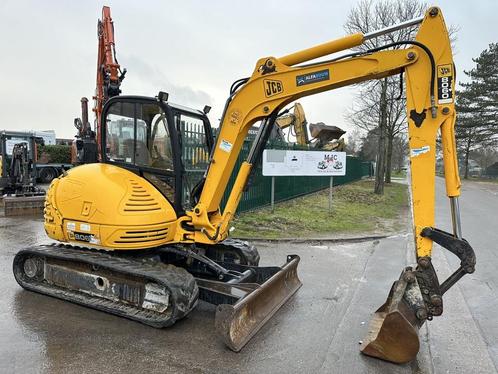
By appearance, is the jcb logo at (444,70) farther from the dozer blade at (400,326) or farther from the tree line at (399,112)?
the tree line at (399,112)

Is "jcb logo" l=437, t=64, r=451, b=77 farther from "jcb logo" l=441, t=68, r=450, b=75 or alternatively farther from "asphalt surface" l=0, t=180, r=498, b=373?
"asphalt surface" l=0, t=180, r=498, b=373

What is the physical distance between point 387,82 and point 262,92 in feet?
59.1

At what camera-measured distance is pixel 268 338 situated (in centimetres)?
423

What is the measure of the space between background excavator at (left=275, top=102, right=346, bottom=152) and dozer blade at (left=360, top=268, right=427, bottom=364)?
671 inches

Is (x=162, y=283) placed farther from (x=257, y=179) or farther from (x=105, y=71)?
(x=105, y=71)

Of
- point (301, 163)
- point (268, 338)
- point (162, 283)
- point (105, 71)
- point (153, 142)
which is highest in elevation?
point (105, 71)

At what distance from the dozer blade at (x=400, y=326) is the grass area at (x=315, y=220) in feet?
17.3

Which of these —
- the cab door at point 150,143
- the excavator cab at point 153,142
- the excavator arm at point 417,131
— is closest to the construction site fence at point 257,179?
the excavator cab at point 153,142

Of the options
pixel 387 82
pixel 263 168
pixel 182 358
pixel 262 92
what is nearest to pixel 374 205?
pixel 263 168

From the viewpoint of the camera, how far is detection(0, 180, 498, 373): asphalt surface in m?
3.67

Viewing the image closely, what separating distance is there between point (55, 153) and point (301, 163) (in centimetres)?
1719

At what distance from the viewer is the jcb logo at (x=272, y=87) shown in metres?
4.53

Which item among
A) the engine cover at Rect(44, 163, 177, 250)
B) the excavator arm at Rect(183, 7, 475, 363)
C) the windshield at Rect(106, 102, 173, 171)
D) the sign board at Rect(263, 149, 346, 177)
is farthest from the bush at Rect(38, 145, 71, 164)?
the excavator arm at Rect(183, 7, 475, 363)

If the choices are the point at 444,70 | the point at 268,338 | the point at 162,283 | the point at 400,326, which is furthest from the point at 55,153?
the point at 400,326
